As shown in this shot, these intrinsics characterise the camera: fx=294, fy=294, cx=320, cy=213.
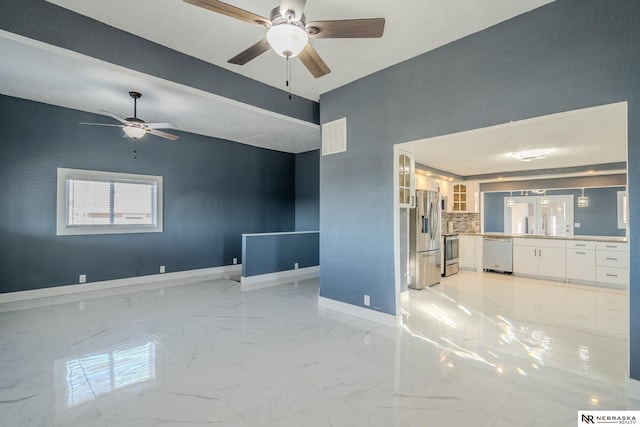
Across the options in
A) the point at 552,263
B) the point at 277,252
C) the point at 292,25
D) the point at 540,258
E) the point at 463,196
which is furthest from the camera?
the point at 463,196

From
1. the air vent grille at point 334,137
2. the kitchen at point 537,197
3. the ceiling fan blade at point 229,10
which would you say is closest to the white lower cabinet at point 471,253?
the kitchen at point 537,197

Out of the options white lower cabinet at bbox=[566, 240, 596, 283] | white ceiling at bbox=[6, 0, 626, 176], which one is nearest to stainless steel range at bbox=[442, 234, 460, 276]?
white ceiling at bbox=[6, 0, 626, 176]

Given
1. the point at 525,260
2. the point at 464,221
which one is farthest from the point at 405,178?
the point at 464,221

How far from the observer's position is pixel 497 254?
22.2 ft

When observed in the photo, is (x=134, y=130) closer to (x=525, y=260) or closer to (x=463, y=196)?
(x=463, y=196)

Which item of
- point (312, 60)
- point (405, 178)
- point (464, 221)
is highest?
point (312, 60)

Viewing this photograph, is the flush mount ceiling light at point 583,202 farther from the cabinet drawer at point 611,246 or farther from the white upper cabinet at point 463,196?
the white upper cabinet at point 463,196

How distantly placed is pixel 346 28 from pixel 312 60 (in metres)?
0.45

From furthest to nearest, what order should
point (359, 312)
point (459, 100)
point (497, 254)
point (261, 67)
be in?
point (497, 254) → point (359, 312) → point (261, 67) → point (459, 100)

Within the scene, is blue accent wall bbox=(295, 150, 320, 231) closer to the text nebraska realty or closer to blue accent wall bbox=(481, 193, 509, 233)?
blue accent wall bbox=(481, 193, 509, 233)

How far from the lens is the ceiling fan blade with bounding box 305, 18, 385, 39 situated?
1.98 meters

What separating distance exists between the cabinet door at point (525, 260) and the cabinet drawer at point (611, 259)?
98 centimetres

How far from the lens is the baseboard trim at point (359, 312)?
3.66m

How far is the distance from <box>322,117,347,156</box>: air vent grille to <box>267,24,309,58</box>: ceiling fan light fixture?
7.33 feet
